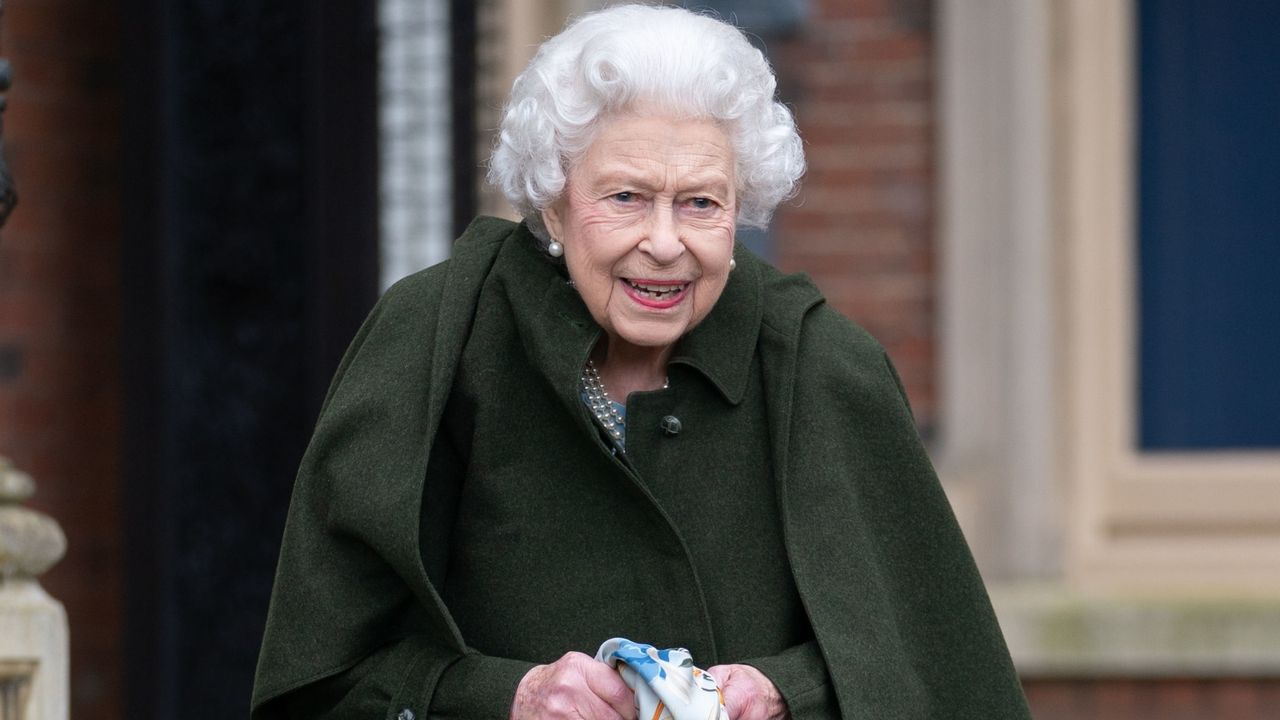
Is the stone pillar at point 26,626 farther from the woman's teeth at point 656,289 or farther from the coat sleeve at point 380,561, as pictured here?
the woman's teeth at point 656,289

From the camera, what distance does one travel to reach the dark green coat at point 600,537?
2.65 metres

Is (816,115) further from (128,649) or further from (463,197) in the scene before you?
(128,649)

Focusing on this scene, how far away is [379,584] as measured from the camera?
8.80 feet

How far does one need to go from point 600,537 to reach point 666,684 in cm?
26

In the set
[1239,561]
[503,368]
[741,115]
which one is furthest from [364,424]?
[1239,561]

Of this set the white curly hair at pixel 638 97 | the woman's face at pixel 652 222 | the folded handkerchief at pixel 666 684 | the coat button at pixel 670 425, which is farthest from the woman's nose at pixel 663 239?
the folded handkerchief at pixel 666 684

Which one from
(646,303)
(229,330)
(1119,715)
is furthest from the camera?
(1119,715)

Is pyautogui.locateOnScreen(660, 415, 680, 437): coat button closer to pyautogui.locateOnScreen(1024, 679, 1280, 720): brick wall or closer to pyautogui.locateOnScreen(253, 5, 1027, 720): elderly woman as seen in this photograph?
pyautogui.locateOnScreen(253, 5, 1027, 720): elderly woman

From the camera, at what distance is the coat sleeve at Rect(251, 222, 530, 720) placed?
8.61 ft

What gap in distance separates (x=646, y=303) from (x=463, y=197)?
269 cm

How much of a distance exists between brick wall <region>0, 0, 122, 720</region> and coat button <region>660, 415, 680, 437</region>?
2617 mm

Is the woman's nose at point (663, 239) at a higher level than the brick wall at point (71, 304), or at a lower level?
higher

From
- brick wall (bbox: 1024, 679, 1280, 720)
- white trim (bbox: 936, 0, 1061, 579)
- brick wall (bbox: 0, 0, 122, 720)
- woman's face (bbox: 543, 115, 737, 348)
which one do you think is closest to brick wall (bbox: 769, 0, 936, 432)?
Result: white trim (bbox: 936, 0, 1061, 579)

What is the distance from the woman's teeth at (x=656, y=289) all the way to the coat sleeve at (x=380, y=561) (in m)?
0.24
